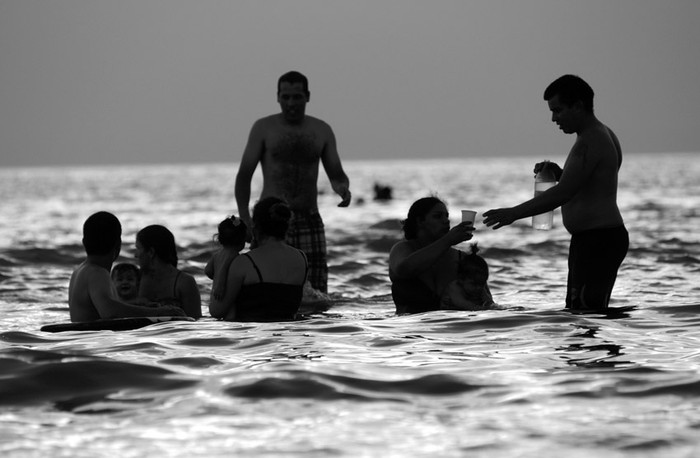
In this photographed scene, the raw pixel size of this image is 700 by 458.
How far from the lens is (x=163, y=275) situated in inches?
372

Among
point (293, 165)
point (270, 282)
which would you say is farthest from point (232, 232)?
point (293, 165)

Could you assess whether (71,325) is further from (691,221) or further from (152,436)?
(691,221)

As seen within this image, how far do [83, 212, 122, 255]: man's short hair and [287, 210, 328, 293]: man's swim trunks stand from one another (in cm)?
304

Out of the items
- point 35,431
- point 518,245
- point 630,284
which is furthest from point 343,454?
point 518,245

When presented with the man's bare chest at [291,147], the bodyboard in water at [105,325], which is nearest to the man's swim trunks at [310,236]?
the man's bare chest at [291,147]

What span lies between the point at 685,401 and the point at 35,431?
3482 millimetres

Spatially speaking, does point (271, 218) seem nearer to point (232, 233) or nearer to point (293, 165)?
point (232, 233)

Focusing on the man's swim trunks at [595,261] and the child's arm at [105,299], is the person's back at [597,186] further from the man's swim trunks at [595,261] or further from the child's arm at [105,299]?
the child's arm at [105,299]

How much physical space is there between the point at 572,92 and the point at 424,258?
1.96 meters

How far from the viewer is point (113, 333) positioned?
27.6 feet

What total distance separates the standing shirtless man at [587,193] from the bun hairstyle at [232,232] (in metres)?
2.36

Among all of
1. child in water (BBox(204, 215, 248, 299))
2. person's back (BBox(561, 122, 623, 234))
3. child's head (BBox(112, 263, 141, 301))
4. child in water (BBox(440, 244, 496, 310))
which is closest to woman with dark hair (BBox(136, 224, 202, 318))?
child's head (BBox(112, 263, 141, 301))

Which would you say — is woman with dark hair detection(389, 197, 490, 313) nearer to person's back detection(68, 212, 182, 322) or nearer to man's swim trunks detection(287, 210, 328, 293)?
man's swim trunks detection(287, 210, 328, 293)

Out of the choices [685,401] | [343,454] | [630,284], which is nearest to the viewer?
[343,454]
